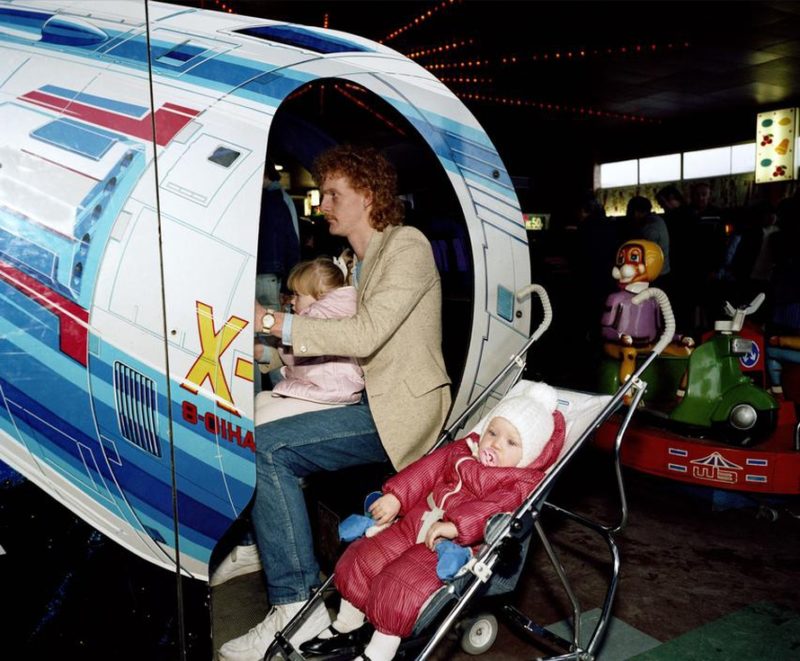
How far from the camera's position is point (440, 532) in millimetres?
2111

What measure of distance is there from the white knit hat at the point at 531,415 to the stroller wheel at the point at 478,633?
61 centimetres

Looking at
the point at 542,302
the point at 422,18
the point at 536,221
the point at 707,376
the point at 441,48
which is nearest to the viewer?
the point at 542,302

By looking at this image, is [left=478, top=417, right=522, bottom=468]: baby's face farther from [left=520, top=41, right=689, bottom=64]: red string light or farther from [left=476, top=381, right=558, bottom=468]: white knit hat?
[left=520, top=41, right=689, bottom=64]: red string light

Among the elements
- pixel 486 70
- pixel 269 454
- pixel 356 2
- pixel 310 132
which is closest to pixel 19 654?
pixel 269 454

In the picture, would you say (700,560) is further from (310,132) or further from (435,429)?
(310,132)

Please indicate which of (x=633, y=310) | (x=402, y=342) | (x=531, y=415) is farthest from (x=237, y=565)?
(x=633, y=310)

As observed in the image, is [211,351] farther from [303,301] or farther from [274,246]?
[274,246]

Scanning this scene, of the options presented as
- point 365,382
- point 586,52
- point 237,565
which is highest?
point 586,52

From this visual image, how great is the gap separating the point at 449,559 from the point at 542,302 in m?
1.13

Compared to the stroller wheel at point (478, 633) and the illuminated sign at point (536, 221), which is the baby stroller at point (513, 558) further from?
the illuminated sign at point (536, 221)

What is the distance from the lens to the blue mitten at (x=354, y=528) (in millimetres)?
2295

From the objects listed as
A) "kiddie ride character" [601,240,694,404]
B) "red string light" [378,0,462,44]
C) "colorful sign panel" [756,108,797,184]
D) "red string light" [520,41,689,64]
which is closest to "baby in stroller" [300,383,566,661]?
"kiddie ride character" [601,240,694,404]

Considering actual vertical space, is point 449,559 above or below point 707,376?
above

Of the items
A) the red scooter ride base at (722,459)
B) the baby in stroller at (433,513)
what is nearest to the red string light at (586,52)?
the red scooter ride base at (722,459)
